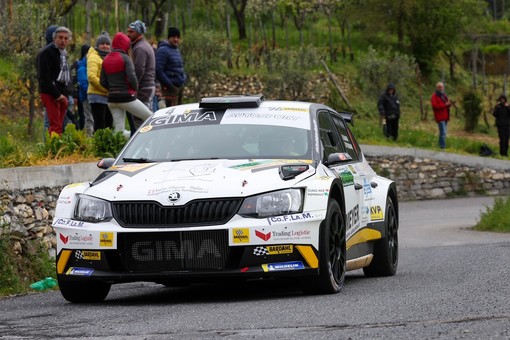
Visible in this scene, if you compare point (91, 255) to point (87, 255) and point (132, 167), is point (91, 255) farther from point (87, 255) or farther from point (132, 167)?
point (132, 167)

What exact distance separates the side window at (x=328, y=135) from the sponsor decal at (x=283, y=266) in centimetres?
161

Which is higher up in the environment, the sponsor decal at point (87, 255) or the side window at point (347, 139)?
the side window at point (347, 139)

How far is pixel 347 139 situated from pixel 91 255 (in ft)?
11.6

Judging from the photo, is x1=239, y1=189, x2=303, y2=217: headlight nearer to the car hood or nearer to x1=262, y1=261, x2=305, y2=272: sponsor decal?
the car hood

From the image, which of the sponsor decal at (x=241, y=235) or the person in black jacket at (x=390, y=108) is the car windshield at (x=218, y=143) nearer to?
the sponsor decal at (x=241, y=235)

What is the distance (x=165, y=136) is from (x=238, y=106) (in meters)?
0.73

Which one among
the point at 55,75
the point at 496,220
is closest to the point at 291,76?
the point at 496,220

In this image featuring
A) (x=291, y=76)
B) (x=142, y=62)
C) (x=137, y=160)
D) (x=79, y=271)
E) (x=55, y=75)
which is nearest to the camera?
(x=79, y=271)

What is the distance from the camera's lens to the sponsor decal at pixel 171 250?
9297 mm

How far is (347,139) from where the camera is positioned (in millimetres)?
12312

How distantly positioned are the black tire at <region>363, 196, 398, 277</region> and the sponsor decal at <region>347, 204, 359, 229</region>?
1118mm

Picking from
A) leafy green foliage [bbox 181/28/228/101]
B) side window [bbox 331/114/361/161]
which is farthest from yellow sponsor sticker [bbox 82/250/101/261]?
leafy green foliage [bbox 181/28/228/101]

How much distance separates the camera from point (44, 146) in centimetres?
1612

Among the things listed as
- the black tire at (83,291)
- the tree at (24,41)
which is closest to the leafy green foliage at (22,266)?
the black tire at (83,291)
